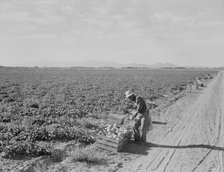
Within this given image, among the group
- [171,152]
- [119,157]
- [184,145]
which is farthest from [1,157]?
[184,145]

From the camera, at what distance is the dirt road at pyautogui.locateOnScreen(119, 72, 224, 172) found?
8289 mm

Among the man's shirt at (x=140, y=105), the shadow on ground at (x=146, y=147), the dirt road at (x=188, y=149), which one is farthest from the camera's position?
the man's shirt at (x=140, y=105)

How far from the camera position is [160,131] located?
42.0ft

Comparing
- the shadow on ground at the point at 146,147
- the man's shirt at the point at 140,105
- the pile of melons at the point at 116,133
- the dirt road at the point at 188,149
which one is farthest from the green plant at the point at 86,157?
the man's shirt at the point at 140,105

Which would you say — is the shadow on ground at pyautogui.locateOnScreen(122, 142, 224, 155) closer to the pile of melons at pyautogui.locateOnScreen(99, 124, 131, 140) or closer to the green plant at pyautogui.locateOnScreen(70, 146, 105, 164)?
the pile of melons at pyautogui.locateOnScreen(99, 124, 131, 140)

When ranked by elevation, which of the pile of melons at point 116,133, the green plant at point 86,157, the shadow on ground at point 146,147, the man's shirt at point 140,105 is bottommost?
the shadow on ground at point 146,147

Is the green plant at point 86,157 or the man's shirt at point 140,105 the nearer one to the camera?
the green plant at point 86,157

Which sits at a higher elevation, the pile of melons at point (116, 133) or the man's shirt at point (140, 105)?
the man's shirt at point (140, 105)

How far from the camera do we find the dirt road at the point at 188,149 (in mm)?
8289

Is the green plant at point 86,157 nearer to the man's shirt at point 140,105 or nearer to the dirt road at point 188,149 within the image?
the dirt road at point 188,149

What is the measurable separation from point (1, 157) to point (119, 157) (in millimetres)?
3570

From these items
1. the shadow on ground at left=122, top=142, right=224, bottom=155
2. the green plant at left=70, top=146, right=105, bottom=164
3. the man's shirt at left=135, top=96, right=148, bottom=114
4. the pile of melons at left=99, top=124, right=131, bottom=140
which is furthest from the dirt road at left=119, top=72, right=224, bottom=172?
the man's shirt at left=135, top=96, right=148, bottom=114

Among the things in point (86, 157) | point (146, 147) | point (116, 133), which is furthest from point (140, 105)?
point (86, 157)

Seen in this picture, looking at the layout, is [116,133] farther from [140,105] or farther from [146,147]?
[140,105]
